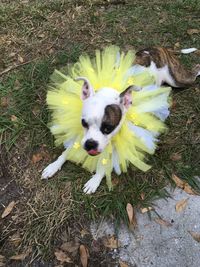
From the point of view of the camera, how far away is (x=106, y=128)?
2740 mm

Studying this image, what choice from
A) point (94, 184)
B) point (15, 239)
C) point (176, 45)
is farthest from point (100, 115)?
point (176, 45)

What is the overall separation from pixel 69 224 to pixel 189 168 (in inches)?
42.4

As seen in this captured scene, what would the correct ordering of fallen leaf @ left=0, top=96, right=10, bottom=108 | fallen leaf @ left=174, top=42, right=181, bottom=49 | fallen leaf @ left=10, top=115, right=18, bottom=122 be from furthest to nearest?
fallen leaf @ left=174, top=42, right=181, bottom=49 → fallen leaf @ left=0, top=96, right=10, bottom=108 → fallen leaf @ left=10, top=115, right=18, bottom=122

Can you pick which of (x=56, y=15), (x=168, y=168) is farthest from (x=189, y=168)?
(x=56, y=15)

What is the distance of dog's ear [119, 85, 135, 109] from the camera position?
2807 millimetres

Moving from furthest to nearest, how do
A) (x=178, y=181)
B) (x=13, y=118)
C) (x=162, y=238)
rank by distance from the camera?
(x=13, y=118), (x=178, y=181), (x=162, y=238)

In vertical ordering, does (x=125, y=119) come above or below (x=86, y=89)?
below

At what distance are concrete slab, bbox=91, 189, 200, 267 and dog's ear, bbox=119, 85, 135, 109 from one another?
86cm

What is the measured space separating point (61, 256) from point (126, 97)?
1.23m

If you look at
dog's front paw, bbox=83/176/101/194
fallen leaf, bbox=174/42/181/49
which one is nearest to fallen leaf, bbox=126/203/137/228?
dog's front paw, bbox=83/176/101/194

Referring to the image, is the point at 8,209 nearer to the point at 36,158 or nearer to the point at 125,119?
the point at 36,158

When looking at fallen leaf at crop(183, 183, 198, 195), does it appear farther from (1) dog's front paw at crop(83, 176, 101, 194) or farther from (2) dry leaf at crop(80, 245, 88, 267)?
(2) dry leaf at crop(80, 245, 88, 267)

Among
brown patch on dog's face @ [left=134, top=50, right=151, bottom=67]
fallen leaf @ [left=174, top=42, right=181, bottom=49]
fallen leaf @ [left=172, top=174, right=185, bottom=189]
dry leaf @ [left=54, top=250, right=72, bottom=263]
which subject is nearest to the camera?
dry leaf @ [left=54, top=250, right=72, bottom=263]

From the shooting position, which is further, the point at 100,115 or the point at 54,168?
the point at 54,168
